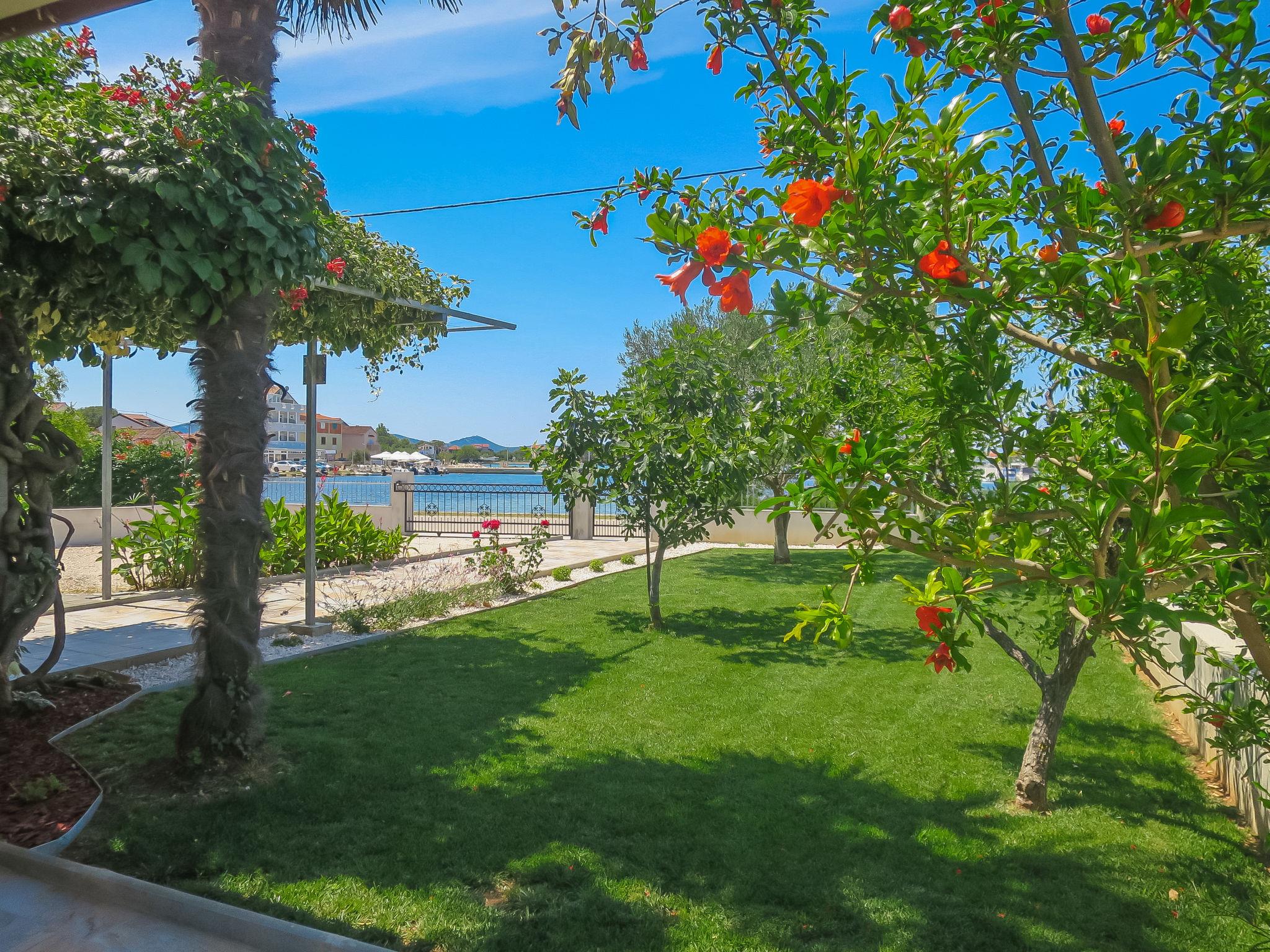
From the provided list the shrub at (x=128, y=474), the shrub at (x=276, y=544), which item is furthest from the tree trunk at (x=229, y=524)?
the shrub at (x=128, y=474)

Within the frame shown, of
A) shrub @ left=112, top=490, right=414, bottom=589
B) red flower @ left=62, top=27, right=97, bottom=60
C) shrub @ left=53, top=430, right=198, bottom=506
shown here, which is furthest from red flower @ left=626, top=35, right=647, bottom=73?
shrub @ left=53, top=430, right=198, bottom=506

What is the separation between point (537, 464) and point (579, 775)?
5.23 meters

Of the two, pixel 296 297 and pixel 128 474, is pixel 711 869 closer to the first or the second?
pixel 296 297

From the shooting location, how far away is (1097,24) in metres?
2.21

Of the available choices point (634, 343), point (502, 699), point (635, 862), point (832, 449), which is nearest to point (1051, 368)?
point (832, 449)

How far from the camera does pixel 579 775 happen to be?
475 cm

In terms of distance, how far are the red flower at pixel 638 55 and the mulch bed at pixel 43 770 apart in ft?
13.9

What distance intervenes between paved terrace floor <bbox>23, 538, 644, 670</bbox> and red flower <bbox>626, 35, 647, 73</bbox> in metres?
4.40

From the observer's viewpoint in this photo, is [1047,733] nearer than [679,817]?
No

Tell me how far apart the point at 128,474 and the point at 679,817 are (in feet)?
56.0

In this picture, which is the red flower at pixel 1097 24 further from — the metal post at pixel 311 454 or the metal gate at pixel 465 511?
the metal gate at pixel 465 511

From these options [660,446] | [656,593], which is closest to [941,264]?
[660,446]

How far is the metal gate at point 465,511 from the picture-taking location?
802 inches

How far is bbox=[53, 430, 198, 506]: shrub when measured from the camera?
16469mm
